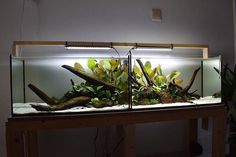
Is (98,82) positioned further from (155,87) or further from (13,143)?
(13,143)

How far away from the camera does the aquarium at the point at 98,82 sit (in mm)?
1499

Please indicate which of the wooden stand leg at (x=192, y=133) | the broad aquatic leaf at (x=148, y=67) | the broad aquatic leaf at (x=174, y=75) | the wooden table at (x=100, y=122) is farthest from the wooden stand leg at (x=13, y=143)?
the wooden stand leg at (x=192, y=133)

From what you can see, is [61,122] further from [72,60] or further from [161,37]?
[161,37]

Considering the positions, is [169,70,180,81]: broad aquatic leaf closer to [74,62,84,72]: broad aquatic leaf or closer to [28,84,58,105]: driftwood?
[74,62,84,72]: broad aquatic leaf

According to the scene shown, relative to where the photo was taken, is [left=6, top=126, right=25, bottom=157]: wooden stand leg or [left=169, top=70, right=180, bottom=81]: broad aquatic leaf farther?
[left=169, top=70, right=180, bottom=81]: broad aquatic leaf

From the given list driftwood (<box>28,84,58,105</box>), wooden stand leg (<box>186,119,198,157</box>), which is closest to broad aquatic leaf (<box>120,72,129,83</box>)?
driftwood (<box>28,84,58,105</box>)

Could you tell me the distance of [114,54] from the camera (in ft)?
6.46

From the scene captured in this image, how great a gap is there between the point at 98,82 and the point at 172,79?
0.71 meters

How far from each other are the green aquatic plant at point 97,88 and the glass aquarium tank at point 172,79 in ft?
0.38

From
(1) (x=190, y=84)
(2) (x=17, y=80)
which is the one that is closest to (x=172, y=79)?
(1) (x=190, y=84)

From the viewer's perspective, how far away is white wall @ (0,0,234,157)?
174 cm

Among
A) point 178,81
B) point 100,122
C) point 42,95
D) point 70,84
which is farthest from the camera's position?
point 178,81

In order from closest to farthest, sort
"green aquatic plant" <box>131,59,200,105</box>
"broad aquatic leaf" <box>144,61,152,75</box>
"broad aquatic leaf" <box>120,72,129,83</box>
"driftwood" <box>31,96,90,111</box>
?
"driftwood" <box>31,96,90,111</box>, "broad aquatic leaf" <box>120,72,129,83</box>, "green aquatic plant" <box>131,59,200,105</box>, "broad aquatic leaf" <box>144,61,152,75</box>

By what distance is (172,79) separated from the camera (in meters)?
1.90
